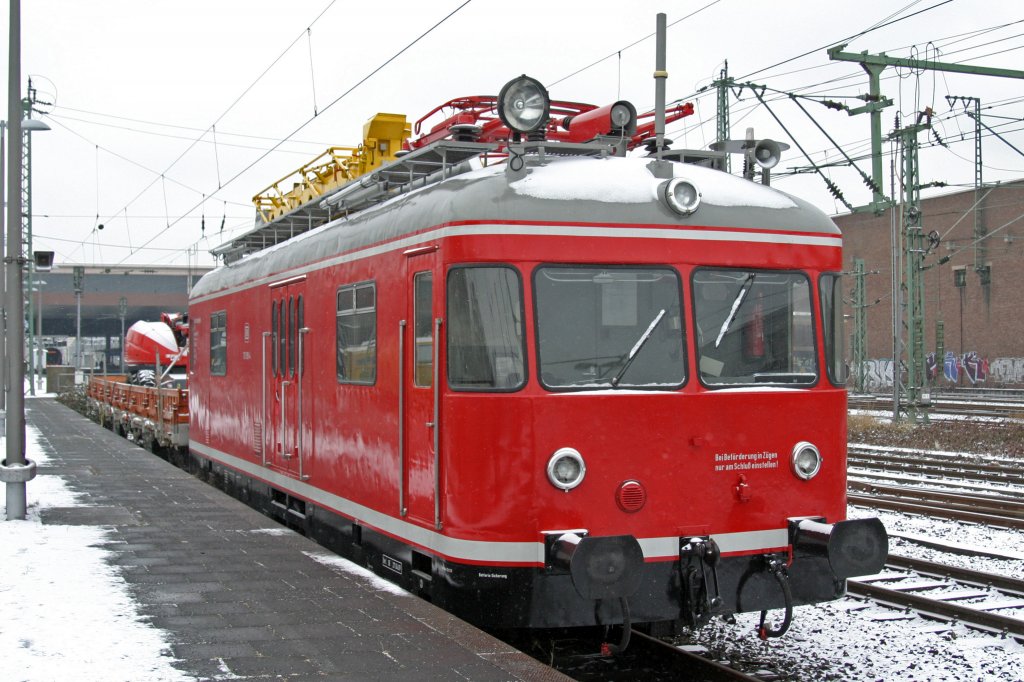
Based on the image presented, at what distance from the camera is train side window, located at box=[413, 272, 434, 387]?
709cm

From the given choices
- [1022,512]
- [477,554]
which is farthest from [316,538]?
[1022,512]

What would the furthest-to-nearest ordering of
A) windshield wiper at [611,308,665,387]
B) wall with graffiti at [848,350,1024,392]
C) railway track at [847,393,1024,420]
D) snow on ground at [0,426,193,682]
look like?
wall with graffiti at [848,350,1024,392]
railway track at [847,393,1024,420]
windshield wiper at [611,308,665,387]
snow on ground at [0,426,193,682]

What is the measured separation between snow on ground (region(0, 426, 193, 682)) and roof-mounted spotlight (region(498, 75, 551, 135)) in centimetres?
394

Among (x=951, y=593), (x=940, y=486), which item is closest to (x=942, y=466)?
(x=940, y=486)

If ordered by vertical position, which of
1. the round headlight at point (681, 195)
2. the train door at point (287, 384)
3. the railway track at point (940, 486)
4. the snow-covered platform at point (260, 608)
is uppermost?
the round headlight at point (681, 195)

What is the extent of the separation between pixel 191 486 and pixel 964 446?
50.3 ft

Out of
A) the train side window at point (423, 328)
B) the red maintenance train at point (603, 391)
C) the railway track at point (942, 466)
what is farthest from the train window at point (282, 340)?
the railway track at point (942, 466)

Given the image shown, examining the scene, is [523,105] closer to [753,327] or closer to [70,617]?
[753,327]

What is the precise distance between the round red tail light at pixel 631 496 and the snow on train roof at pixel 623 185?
1741mm

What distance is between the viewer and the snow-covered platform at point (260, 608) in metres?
5.91

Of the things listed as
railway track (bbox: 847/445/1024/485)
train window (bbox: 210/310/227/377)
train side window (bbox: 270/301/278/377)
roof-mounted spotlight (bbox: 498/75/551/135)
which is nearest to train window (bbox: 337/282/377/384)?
roof-mounted spotlight (bbox: 498/75/551/135)

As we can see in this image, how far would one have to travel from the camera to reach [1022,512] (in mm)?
13336

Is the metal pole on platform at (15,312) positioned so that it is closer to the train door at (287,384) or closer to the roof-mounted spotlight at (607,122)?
the train door at (287,384)

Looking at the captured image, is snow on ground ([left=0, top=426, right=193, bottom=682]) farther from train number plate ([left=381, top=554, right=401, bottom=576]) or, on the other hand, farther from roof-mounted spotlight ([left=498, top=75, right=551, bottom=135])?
roof-mounted spotlight ([left=498, top=75, right=551, bottom=135])
